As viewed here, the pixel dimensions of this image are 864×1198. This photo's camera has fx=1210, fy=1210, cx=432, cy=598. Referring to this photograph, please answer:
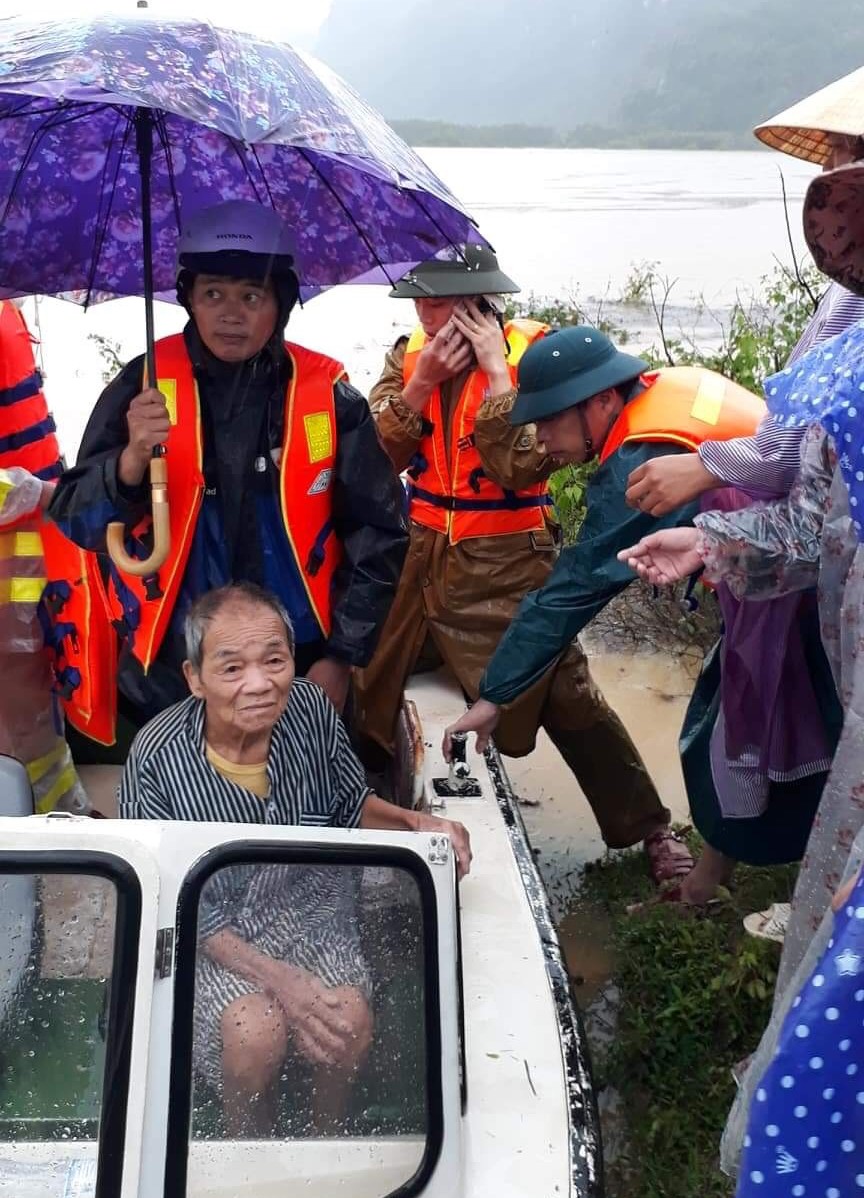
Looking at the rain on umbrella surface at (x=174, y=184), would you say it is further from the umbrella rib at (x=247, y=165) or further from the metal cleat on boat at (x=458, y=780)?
the metal cleat on boat at (x=458, y=780)

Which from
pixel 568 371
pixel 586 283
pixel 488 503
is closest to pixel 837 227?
pixel 568 371

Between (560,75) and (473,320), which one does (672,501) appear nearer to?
(473,320)

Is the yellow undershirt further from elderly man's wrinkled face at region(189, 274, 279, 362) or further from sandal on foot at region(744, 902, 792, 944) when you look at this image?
sandal on foot at region(744, 902, 792, 944)

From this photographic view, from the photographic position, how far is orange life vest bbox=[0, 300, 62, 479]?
2.84m

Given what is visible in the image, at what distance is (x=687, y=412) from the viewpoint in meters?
2.60

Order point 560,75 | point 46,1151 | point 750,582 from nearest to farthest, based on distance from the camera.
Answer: point 46,1151
point 750,582
point 560,75

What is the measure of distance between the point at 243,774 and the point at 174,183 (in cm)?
135

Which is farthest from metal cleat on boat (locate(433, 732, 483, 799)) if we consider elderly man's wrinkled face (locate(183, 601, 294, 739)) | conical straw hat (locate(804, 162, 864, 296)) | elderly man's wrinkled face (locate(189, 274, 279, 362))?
conical straw hat (locate(804, 162, 864, 296))

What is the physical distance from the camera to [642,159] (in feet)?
143

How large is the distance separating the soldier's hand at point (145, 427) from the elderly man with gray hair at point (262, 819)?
0.33 m

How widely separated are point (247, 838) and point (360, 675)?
173cm

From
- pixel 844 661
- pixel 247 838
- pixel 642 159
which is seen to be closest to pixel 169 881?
pixel 247 838

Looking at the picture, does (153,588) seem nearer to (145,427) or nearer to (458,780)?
(145,427)

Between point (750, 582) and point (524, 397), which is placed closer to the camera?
point (750, 582)
